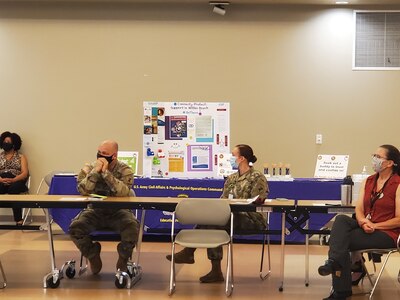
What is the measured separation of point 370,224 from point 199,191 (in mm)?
2878

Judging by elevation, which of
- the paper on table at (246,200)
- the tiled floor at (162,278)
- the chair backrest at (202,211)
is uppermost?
the paper on table at (246,200)

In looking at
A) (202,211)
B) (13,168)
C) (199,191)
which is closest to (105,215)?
(202,211)

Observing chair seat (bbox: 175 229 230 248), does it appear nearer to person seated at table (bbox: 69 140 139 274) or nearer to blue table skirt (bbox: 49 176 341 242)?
person seated at table (bbox: 69 140 139 274)

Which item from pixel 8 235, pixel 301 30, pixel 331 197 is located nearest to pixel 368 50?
pixel 301 30

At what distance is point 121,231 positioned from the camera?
17.4 ft

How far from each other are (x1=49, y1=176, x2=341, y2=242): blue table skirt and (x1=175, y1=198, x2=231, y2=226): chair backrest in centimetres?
216

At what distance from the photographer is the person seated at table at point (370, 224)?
4.62 meters

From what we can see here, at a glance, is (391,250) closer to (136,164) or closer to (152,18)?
(136,164)

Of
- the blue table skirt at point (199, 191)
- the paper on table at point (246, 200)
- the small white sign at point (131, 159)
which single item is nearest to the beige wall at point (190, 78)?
the small white sign at point (131, 159)

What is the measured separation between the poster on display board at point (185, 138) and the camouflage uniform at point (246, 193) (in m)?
2.99

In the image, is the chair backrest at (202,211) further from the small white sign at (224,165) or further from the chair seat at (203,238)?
the small white sign at (224,165)

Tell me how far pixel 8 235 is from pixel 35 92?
210cm

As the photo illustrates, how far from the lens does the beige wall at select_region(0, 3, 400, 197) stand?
862 cm

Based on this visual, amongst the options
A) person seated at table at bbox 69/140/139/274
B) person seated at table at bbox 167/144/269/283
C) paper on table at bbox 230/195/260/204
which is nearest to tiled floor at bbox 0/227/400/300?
person seated at table at bbox 167/144/269/283
